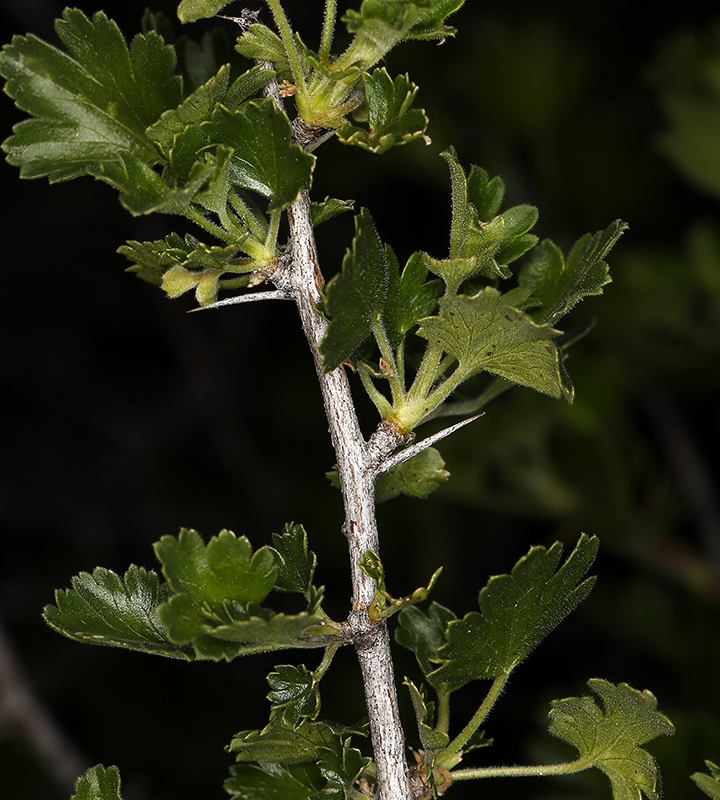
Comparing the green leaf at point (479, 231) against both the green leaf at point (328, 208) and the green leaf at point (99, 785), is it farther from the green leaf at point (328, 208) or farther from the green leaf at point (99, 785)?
the green leaf at point (99, 785)

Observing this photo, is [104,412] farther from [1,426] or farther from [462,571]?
[462,571]

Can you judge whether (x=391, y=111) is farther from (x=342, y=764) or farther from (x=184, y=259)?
(x=342, y=764)

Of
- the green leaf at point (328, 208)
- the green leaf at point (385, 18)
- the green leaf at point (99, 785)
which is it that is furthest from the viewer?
the green leaf at point (99, 785)

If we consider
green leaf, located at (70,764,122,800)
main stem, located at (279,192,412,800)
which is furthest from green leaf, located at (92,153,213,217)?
green leaf, located at (70,764,122,800)

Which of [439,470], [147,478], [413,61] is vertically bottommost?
[147,478]

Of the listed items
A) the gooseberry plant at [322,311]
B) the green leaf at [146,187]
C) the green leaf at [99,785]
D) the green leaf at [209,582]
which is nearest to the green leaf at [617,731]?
the gooseberry plant at [322,311]

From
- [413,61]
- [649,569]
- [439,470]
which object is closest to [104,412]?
[413,61]
